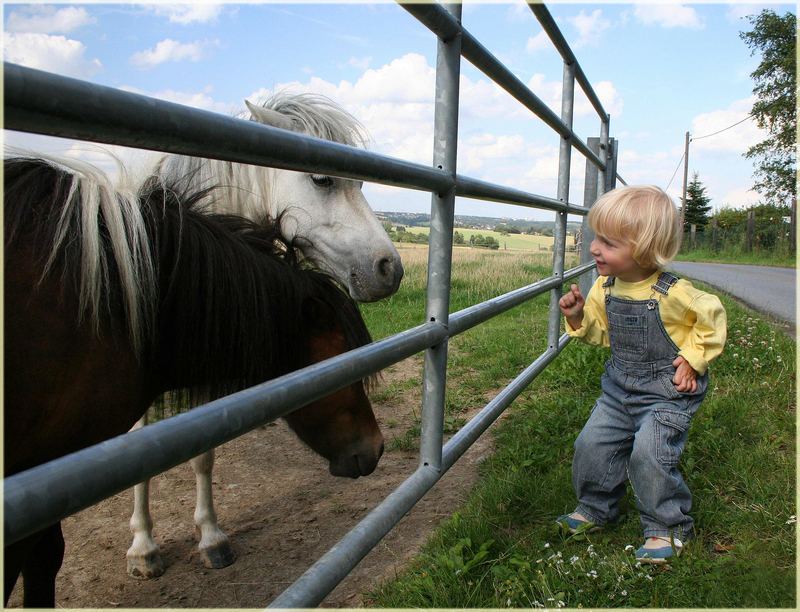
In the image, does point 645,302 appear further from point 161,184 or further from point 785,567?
point 161,184

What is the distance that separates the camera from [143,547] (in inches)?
96.9

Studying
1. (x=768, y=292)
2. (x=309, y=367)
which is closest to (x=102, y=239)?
(x=309, y=367)

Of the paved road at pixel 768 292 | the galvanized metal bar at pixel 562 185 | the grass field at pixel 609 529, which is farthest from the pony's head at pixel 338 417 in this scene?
the paved road at pixel 768 292

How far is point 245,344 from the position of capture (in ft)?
5.38

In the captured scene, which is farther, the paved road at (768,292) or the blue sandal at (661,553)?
the paved road at (768,292)

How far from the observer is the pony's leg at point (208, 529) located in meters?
2.50

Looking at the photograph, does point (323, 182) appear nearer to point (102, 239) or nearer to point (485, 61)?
point (485, 61)

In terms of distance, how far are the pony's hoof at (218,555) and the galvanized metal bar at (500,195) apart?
1651 millimetres

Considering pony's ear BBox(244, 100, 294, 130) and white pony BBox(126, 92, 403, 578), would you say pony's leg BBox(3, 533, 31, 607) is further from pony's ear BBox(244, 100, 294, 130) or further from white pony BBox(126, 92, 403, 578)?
pony's ear BBox(244, 100, 294, 130)

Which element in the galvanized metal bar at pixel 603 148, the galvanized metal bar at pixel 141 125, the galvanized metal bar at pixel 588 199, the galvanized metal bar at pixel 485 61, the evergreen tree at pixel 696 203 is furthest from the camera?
the evergreen tree at pixel 696 203

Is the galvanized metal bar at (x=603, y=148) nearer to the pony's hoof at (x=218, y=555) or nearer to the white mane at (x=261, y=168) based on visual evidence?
the white mane at (x=261, y=168)

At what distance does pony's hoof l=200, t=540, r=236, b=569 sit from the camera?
2480mm

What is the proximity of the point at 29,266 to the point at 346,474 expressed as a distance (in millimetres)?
991

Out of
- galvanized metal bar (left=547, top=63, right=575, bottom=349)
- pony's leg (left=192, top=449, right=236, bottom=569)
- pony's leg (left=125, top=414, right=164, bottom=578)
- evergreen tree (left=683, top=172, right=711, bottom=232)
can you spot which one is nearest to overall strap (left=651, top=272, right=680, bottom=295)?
galvanized metal bar (left=547, top=63, right=575, bottom=349)
